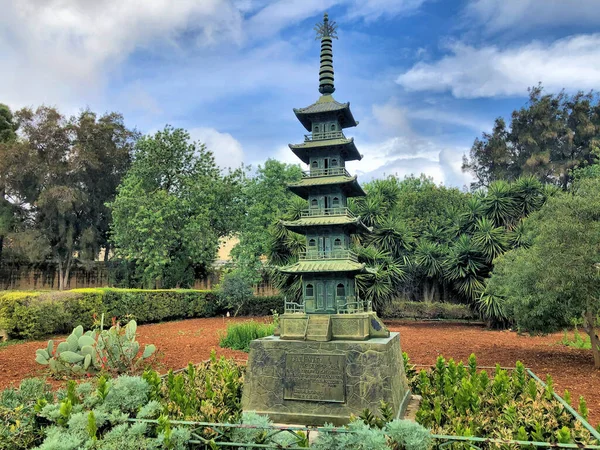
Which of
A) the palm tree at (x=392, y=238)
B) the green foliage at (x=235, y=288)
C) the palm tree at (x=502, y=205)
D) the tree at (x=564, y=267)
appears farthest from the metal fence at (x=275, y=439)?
the green foliage at (x=235, y=288)

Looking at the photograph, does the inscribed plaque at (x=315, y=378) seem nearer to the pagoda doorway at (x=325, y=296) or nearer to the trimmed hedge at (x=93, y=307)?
the pagoda doorway at (x=325, y=296)

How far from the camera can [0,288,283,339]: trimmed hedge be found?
1755cm

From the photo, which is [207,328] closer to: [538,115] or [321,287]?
[321,287]

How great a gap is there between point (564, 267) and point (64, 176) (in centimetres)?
3295

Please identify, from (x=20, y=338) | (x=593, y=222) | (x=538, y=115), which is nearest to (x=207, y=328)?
(x=20, y=338)

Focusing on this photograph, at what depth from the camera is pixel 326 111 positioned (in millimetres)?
11547

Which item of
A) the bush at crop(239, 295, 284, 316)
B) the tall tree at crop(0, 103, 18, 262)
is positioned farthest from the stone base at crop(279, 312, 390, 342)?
the tall tree at crop(0, 103, 18, 262)

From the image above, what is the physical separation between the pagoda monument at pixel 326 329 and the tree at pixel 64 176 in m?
25.9

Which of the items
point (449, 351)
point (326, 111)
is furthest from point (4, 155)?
point (449, 351)

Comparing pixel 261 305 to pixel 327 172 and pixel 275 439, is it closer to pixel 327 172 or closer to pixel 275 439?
pixel 327 172

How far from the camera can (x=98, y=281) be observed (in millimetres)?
36688

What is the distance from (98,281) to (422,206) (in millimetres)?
27632

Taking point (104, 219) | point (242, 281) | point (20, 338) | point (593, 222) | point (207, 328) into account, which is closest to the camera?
point (593, 222)

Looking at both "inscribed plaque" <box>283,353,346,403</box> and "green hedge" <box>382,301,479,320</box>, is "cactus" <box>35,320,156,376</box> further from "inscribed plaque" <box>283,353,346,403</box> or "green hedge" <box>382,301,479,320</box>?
"green hedge" <box>382,301,479,320</box>
